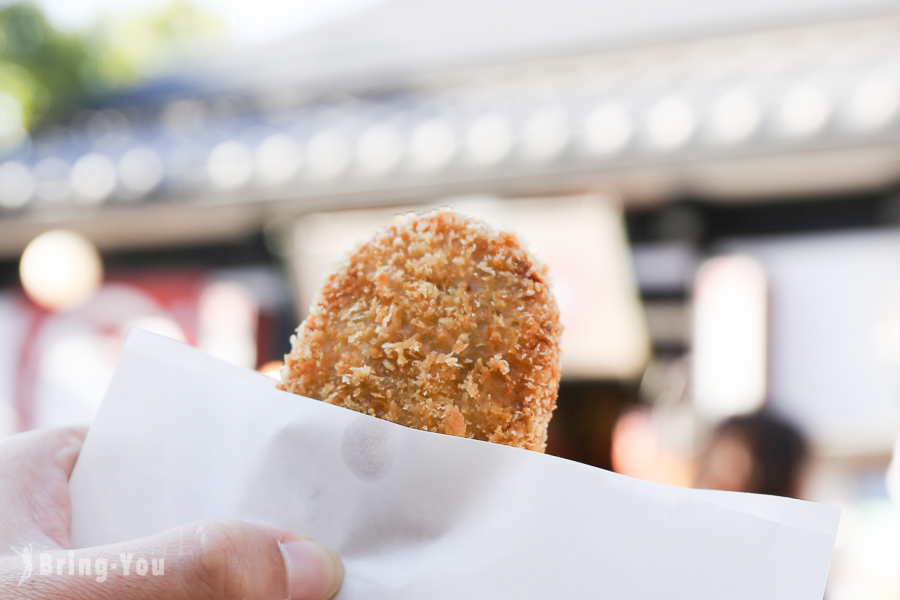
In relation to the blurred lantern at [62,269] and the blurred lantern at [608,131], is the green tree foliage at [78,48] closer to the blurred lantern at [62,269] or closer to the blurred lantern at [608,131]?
the blurred lantern at [62,269]

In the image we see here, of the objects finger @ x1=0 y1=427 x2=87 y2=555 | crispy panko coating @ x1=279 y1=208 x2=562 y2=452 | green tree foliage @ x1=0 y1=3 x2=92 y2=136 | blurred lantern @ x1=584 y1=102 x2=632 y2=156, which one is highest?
green tree foliage @ x1=0 y1=3 x2=92 y2=136

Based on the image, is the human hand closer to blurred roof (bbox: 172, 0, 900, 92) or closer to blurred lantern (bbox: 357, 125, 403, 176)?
blurred lantern (bbox: 357, 125, 403, 176)

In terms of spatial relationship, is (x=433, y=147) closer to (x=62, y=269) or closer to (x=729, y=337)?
(x=729, y=337)

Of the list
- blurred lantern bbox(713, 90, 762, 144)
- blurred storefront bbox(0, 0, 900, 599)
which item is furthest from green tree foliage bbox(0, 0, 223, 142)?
blurred lantern bbox(713, 90, 762, 144)

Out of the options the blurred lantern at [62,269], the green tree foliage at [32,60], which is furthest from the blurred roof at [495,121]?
the green tree foliage at [32,60]

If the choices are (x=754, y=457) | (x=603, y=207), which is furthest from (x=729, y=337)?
(x=603, y=207)

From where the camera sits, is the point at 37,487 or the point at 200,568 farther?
the point at 37,487
